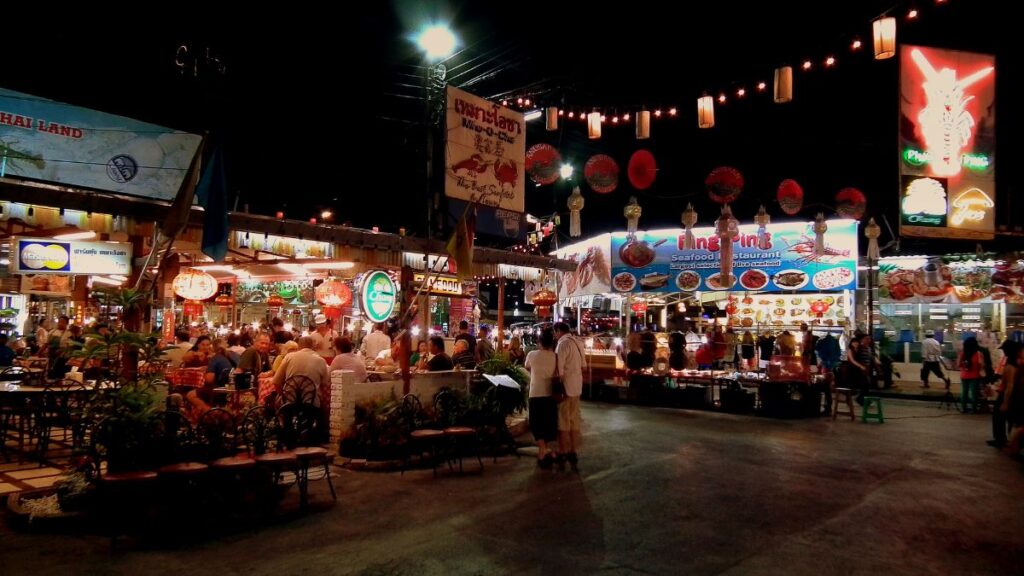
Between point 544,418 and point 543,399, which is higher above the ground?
point 543,399

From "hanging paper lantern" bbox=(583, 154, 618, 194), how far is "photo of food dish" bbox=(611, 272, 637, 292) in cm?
911

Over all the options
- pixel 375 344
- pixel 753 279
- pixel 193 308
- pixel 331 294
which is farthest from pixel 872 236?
pixel 193 308

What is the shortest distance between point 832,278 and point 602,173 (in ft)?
35.9

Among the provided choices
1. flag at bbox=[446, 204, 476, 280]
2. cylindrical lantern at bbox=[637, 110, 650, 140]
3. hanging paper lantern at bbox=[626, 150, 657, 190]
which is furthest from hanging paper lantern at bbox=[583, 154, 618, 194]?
flag at bbox=[446, 204, 476, 280]

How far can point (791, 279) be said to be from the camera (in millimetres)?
21062

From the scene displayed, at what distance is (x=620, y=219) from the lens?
32.0m

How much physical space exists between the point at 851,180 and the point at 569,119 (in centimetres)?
1522

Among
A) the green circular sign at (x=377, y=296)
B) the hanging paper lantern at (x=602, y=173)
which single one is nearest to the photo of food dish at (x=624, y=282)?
the hanging paper lantern at (x=602, y=173)

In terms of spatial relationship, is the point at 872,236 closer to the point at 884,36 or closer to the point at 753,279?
the point at 753,279

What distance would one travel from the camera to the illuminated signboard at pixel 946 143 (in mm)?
13961

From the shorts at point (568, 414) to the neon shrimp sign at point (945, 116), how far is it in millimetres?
11043

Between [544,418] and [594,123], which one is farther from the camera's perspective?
[594,123]

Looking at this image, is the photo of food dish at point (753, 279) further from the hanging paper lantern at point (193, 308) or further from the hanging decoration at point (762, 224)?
the hanging paper lantern at point (193, 308)

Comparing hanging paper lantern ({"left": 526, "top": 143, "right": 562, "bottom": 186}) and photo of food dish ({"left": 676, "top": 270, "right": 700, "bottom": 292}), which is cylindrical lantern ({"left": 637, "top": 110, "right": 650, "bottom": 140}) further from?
photo of food dish ({"left": 676, "top": 270, "right": 700, "bottom": 292})
